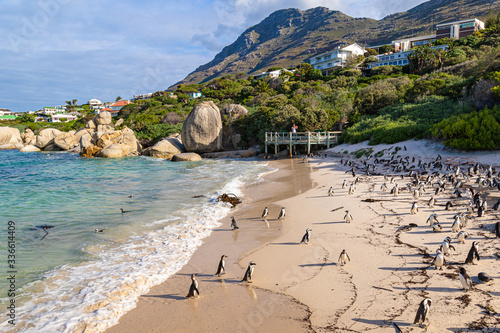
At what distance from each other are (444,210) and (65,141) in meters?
51.0

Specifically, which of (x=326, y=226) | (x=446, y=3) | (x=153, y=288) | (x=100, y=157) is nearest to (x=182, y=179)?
(x=326, y=226)

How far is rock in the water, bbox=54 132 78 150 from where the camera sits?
47.1 meters

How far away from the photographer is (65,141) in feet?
155

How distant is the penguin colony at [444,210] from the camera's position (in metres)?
5.80

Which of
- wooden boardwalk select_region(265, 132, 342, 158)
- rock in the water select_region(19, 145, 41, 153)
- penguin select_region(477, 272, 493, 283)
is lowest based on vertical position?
penguin select_region(477, 272, 493, 283)

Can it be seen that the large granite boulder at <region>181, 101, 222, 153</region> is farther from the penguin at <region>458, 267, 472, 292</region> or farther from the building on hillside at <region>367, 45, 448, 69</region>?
the building on hillside at <region>367, 45, 448, 69</region>

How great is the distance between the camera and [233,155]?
3381 centimetres

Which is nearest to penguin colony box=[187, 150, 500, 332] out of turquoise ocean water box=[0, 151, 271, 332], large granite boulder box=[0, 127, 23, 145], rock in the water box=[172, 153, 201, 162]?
turquoise ocean water box=[0, 151, 271, 332]

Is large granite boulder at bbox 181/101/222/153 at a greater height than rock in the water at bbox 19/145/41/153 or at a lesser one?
greater

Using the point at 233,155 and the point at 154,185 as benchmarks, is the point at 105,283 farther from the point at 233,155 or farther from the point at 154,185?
the point at 233,155

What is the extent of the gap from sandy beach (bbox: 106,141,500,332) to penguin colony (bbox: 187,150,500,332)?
2.8 inches

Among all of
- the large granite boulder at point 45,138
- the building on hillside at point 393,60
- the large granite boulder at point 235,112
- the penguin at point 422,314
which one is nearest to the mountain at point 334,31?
the building on hillside at point 393,60

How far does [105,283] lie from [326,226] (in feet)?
19.9

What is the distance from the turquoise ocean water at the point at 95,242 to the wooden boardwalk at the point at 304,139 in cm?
1257
